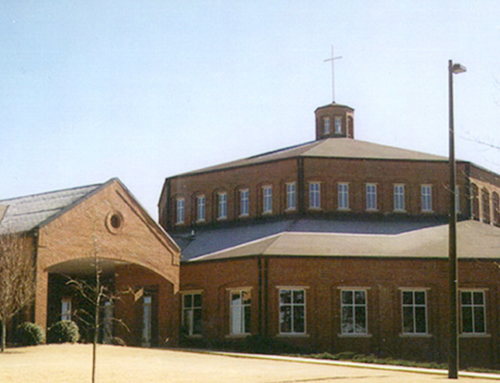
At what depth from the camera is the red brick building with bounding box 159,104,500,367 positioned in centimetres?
3447

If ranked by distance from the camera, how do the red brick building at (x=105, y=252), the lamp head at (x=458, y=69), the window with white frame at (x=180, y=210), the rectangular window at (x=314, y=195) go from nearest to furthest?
the lamp head at (x=458, y=69) → the red brick building at (x=105, y=252) → the rectangular window at (x=314, y=195) → the window with white frame at (x=180, y=210)

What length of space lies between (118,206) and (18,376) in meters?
15.5

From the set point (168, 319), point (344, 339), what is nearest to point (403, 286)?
point (344, 339)

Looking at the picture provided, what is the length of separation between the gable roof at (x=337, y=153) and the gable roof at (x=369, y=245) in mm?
5547

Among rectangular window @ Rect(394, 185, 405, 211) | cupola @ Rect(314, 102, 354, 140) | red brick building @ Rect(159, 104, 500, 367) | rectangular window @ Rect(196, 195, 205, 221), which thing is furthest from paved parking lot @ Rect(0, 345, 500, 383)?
cupola @ Rect(314, 102, 354, 140)

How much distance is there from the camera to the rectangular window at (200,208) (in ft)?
149

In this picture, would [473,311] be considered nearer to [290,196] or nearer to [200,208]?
[290,196]

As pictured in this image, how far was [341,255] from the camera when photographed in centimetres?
3488

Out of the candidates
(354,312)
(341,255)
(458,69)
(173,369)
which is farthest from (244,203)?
(458,69)

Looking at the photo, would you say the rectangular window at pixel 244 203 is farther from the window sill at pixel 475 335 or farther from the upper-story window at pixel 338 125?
the window sill at pixel 475 335

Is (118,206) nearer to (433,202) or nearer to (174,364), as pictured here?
(174,364)

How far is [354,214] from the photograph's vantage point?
41000mm

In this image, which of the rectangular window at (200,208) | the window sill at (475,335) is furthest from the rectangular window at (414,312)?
the rectangular window at (200,208)

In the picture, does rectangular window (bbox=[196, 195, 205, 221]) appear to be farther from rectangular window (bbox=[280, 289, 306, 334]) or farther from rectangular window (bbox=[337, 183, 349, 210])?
rectangular window (bbox=[280, 289, 306, 334])
